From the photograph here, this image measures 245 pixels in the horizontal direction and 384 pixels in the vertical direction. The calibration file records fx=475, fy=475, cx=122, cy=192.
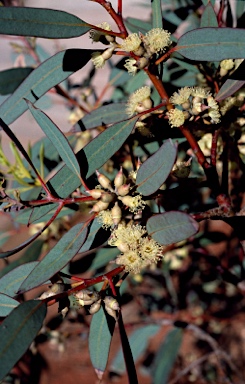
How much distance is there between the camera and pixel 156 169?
75 centimetres

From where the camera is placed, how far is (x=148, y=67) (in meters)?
0.80

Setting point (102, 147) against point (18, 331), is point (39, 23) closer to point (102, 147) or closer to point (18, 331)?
point (102, 147)

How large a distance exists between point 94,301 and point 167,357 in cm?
115

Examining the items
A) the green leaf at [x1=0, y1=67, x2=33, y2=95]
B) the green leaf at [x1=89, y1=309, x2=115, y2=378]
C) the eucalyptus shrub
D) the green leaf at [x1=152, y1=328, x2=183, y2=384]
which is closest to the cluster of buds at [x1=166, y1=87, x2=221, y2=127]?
the eucalyptus shrub

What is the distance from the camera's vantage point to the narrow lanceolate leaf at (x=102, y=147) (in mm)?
843

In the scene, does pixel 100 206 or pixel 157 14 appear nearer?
pixel 100 206

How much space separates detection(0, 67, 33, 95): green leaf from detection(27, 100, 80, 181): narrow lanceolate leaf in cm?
35

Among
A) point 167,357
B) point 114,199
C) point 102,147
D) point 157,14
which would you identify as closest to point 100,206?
point 114,199

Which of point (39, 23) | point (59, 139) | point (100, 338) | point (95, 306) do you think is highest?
point (39, 23)

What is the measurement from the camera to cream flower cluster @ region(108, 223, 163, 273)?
793 mm

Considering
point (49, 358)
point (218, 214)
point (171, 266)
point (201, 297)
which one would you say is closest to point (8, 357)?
point (218, 214)

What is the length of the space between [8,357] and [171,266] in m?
1.21

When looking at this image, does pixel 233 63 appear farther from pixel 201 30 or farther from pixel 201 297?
pixel 201 297

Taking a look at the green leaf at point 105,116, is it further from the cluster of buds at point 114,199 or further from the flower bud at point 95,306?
the flower bud at point 95,306
